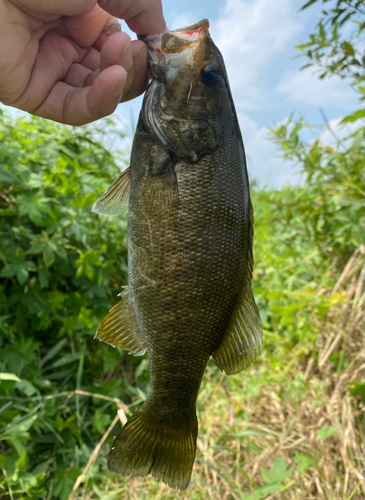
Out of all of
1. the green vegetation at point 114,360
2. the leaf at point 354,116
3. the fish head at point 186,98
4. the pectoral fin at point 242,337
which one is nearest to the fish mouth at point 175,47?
the fish head at point 186,98

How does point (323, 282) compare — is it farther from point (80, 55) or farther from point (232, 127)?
point (80, 55)

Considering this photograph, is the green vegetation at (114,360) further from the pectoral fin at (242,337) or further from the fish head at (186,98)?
the fish head at (186,98)

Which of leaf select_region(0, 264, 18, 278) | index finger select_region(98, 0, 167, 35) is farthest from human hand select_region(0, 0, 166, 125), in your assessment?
leaf select_region(0, 264, 18, 278)

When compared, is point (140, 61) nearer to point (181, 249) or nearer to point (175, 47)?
point (175, 47)

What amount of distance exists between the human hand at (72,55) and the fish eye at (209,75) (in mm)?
288

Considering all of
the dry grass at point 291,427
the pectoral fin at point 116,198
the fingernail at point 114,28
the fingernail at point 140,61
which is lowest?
the dry grass at point 291,427

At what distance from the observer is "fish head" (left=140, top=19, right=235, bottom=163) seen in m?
1.40

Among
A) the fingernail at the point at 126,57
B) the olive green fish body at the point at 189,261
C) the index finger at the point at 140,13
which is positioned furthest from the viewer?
the index finger at the point at 140,13

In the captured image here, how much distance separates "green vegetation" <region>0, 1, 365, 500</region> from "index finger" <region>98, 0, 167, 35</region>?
1.15m

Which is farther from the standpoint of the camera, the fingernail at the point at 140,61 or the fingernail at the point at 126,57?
the fingernail at the point at 140,61

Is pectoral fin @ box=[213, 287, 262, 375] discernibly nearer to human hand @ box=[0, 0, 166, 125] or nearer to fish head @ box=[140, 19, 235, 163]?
fish head @ box=[140, 19, 235, 163]

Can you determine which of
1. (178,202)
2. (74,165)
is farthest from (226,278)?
(74,165)

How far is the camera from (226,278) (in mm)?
1340

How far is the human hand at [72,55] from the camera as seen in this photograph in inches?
56.9
